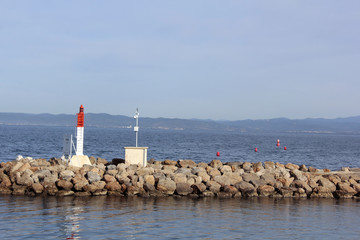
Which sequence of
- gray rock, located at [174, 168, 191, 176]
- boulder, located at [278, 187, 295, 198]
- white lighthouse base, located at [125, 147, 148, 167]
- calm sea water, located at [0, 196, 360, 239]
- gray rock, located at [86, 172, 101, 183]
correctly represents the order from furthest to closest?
white lighthouse base, located at [125, 147, 148, 167] < gray rock, located at [174, 168, 191, 176] < boulder, located at [278, 187, 295, 198] < gray rock, located at [86, 172, 101, 183] < calm sea water, located at [0, 196, 360, 239]

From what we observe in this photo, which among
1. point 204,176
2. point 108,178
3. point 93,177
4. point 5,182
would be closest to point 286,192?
point 204,176

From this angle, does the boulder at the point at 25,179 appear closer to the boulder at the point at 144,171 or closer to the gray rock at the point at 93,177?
the gray rock at the point at 93,177

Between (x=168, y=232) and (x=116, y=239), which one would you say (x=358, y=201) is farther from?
(x=116, y=239)

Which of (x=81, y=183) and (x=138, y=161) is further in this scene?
(x=138, y=161)

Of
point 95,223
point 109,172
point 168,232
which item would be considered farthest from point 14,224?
point 109,172

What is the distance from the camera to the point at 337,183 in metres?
20.5

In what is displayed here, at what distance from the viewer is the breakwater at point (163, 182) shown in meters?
19.0

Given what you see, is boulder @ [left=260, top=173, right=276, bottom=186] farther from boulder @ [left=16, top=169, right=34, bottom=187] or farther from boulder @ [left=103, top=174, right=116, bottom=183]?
boulder @ [left=16, top=169, right=34, bottom=187]

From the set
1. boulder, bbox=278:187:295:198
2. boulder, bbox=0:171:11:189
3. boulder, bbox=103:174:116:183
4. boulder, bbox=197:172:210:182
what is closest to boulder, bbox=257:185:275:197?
boulder, bbox=278:187:295:198

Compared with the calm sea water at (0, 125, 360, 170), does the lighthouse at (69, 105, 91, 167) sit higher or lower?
higher

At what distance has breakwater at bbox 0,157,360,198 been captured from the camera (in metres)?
19.0

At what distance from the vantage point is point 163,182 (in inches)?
754

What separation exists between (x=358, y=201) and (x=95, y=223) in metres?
11.0

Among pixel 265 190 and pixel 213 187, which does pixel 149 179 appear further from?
pixel 265 190
